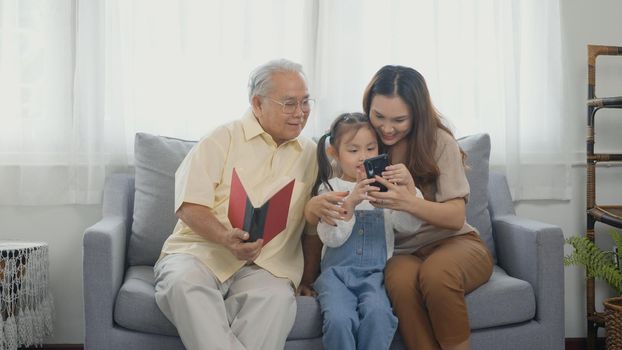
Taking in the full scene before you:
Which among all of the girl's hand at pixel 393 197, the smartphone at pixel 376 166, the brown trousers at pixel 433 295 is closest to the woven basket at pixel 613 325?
the brown trousers at pixel 433 295

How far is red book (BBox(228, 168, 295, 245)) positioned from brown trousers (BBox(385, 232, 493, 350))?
1.38 ft

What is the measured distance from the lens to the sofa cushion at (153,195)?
2.68m

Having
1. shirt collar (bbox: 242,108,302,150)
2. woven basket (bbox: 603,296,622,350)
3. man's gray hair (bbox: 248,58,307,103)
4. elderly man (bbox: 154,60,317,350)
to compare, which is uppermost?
man's gray hair (bbox: 248,58,307,103)

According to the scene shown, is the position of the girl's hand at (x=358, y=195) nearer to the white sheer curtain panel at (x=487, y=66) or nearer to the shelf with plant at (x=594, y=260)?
the white sheer curtain panel at (x=487, y=66)

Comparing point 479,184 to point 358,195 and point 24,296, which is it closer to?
point 358,195

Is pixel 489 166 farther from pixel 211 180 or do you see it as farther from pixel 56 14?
pixel 56 14

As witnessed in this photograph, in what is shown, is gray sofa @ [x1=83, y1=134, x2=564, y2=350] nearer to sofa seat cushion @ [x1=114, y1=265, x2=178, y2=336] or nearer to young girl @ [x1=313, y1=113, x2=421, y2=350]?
sofa seat cushion @ [x1=114, y1=265, x2=178, y2=336]

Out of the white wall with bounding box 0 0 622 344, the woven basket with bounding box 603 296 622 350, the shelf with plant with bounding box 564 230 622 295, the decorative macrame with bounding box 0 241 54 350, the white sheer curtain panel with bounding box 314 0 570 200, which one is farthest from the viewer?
the white wall with bounding box 0 0 622 344

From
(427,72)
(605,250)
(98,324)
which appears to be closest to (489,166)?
(427,72)

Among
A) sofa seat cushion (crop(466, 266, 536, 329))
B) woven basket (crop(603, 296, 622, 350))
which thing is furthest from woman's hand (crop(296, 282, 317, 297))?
woven basket (crop(603, 296, 622, 350))

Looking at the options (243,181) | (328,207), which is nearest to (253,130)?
(243,181)

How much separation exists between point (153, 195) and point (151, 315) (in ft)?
2.08

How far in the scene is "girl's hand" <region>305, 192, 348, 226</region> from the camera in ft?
7.21

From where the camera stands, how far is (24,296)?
271 centimetres
